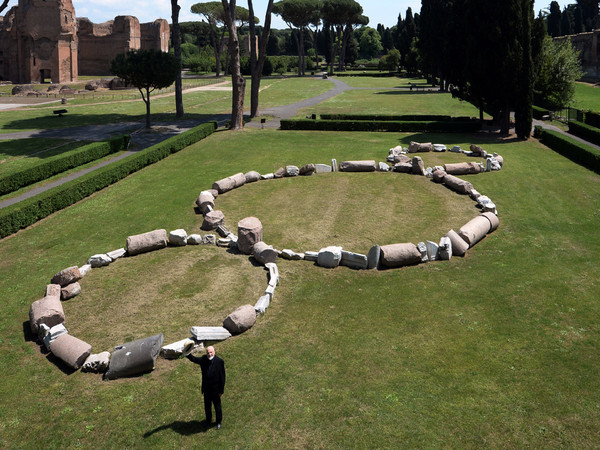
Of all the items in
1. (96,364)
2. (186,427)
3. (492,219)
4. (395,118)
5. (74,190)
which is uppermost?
(395,118)

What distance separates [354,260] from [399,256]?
1.41 meters

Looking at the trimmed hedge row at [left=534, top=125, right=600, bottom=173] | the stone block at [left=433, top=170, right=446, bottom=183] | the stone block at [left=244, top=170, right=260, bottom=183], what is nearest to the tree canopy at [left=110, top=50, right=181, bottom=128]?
the stone block at [left=244, top=170, right=260, bottom=183]

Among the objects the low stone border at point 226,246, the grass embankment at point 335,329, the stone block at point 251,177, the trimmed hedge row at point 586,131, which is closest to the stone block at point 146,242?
the low stone border at point 226,246

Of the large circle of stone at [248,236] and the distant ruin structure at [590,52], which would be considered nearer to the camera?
the large circle of stone at [248,236]

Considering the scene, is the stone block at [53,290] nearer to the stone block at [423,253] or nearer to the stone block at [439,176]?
the stone block at [423,253]

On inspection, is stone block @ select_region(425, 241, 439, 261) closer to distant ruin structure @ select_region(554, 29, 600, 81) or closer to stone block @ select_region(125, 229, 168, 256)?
stone block @ select_region(125, 229, 168, 256)

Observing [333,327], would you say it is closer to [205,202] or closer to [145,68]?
[205,202]

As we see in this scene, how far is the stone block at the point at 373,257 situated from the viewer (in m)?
15.9

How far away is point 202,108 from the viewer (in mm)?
56938

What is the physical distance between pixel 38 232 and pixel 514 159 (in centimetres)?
2521

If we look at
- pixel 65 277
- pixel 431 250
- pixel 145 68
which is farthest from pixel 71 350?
pixel 145 68

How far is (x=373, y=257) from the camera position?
15922 millimetres

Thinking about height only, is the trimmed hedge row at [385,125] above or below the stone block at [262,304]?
above

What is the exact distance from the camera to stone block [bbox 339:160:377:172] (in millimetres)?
27297
